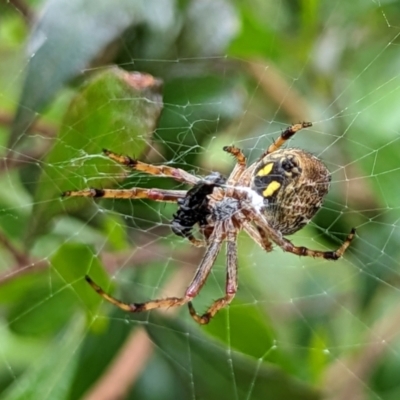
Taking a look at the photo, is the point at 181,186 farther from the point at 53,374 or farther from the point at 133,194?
the point at 53,374

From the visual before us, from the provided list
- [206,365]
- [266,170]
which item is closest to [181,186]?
[266,170]

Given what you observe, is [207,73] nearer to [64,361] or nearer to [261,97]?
[261,97]

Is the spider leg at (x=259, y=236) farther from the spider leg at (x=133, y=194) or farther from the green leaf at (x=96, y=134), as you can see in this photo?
the green leaf at (x=96, y=134)

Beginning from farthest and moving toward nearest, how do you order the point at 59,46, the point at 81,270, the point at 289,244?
the point at 289,244 → the point at 81,270 → the point at 59,46

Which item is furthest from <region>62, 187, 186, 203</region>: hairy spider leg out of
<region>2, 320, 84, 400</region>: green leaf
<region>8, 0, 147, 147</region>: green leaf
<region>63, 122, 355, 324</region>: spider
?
<region>2, 320, 84, 400</region>: green leaf

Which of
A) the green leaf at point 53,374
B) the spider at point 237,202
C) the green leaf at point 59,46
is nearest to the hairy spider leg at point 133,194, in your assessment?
the spider at point 237,202
